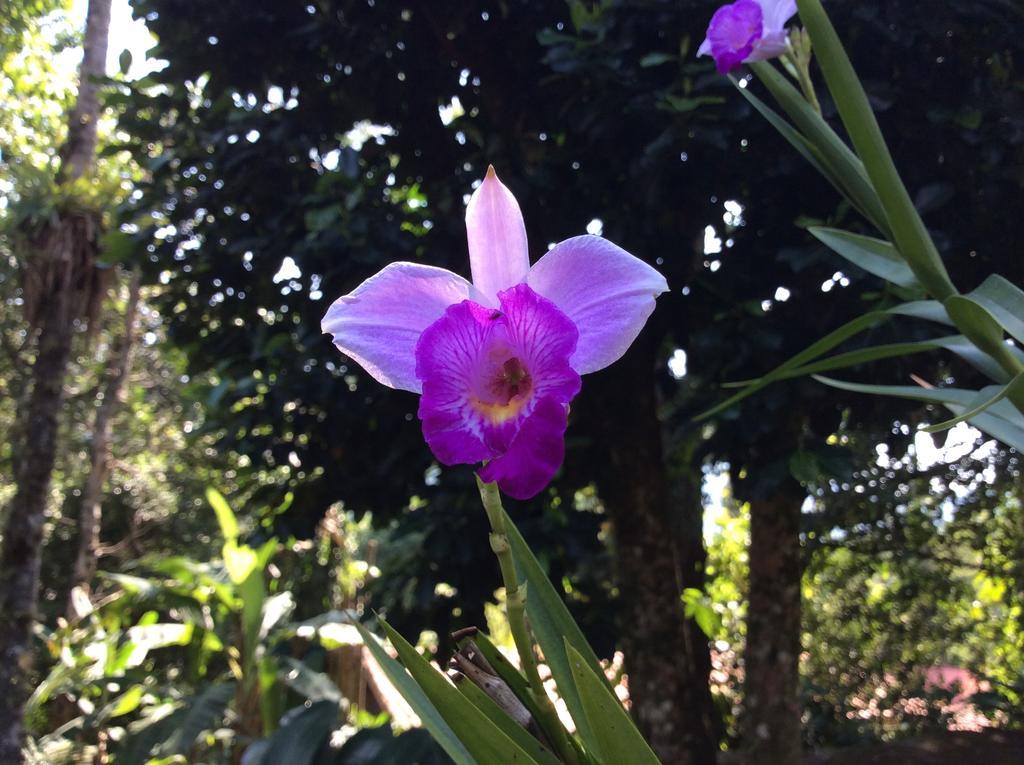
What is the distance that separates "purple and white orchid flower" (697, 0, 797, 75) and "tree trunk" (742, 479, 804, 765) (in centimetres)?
157

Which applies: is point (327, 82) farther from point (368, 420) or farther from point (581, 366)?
point (581, 366)

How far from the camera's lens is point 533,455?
0.56 m

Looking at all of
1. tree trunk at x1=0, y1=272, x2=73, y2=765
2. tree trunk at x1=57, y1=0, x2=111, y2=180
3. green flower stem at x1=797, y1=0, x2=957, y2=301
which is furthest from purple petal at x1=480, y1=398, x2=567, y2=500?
tree trunk at x1=57, y1=0, x2=111, y2=180

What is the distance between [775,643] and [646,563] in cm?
48

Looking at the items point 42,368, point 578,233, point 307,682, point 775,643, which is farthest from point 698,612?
point 42,368

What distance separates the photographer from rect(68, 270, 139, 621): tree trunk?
6270 millimetres

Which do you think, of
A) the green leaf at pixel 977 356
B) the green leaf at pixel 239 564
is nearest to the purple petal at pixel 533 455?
the green leaf at pixel 977 356

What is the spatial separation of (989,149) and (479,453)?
1586 mm

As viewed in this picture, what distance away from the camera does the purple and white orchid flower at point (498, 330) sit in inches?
22.8

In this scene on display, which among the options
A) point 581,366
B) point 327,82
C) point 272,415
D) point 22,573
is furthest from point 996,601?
point 22,573

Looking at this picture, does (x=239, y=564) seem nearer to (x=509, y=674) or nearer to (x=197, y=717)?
(x=197, y=717)

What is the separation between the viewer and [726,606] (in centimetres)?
430

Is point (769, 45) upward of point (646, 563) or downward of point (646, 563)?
upward

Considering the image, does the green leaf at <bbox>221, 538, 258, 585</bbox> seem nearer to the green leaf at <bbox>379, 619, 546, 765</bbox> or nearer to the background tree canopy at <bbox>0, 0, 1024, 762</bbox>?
the background tree canopy at <bbox>0, 0, 1024, 762</bbox>
